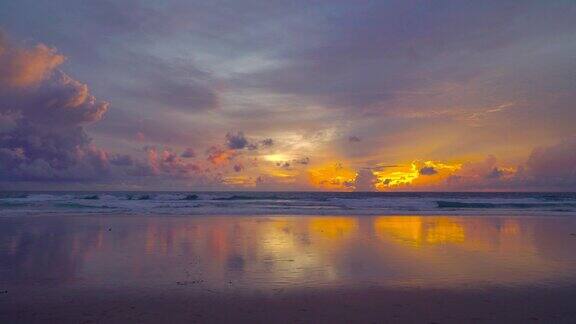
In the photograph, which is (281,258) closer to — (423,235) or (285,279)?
(285,279)

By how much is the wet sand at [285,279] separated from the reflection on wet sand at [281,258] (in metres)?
0.04

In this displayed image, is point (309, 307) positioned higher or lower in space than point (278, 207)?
lower

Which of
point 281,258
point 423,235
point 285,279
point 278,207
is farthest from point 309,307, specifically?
point 278,207

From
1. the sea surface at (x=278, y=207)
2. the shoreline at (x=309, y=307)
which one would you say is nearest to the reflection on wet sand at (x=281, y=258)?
the shoreline at (x=309, y=307)

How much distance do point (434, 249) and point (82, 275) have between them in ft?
33.7

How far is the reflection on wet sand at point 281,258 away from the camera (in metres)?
9.55

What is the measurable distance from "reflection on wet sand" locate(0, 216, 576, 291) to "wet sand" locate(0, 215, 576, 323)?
0.14ft

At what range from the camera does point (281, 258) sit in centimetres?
1206

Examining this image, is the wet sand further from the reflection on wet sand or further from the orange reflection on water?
the orange reflection on water

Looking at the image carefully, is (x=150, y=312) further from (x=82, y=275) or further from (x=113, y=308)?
(x=82, y=275)

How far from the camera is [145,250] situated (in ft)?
44.0

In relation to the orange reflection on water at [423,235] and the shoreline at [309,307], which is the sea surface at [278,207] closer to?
the orange reflection on water at [423,235]

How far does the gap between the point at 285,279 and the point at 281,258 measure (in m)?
2.53

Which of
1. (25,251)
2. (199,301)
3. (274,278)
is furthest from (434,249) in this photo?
(25,251)
